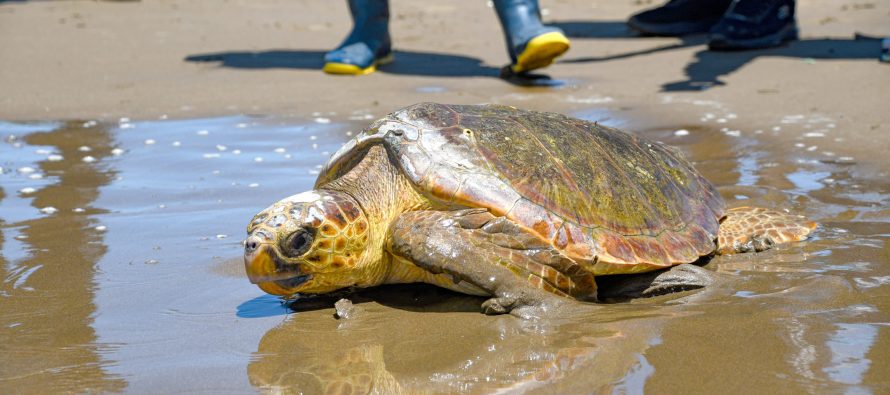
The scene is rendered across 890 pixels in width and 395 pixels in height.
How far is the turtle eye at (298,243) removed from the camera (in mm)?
2828

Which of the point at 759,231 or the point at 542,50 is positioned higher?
the point at 542,50

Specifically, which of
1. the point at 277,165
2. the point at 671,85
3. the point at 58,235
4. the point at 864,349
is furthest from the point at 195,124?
the point at 864,349

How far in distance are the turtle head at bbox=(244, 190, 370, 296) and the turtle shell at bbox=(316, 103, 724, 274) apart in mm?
252

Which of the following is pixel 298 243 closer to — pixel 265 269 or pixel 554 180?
pixel 265 269

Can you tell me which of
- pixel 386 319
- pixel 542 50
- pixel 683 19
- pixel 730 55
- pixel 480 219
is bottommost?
pixel 730 55

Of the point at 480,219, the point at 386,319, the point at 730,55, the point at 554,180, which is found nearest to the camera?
the point at 386,319

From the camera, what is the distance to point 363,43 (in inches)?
283

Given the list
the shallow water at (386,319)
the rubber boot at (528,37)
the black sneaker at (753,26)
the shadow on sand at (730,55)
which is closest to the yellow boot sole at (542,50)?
the rubber boot at (528,37)

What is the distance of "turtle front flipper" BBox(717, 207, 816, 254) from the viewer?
3.40m

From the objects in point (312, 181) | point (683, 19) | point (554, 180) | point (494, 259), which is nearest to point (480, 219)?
point (494, 259)

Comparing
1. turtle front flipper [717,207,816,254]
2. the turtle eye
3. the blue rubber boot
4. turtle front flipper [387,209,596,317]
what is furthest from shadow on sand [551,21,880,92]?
the turtle eye

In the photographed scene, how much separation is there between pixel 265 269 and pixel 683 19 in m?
6.24

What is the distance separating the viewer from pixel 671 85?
6371 mm

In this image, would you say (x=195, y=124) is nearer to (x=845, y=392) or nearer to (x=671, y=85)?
(x=671, y=85)
